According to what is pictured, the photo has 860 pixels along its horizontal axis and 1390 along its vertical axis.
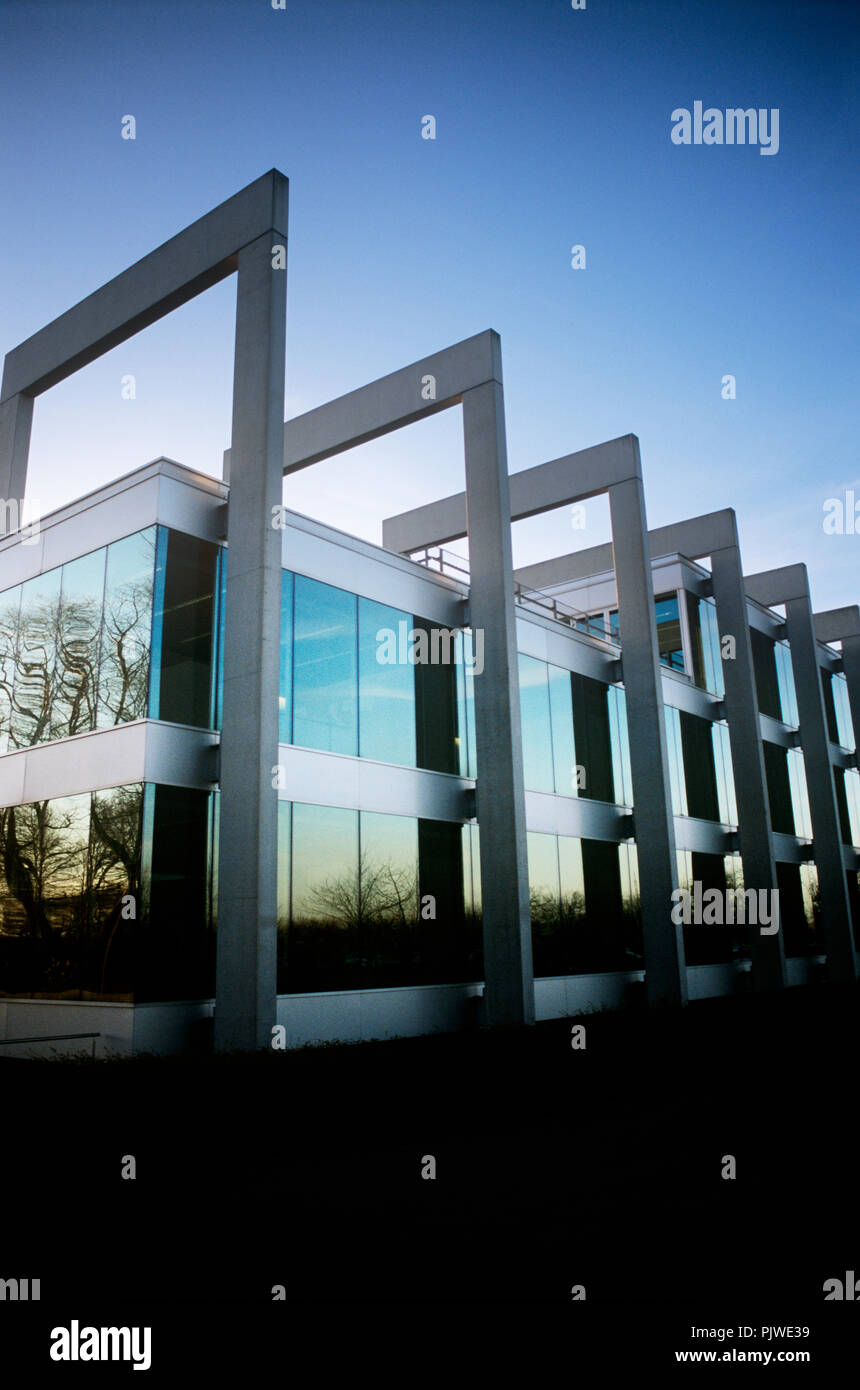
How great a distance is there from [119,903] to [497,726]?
8442 mm

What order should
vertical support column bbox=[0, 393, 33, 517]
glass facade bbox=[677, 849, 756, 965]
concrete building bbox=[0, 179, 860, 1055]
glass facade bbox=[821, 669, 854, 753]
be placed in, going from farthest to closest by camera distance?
1. glass facade bbox=[821, 669, 854, 753]
2. glass facade bbox=[677, 849, 756, 965]
3. vertical support column bbox=[0, 393, 33, 517]
4. concrete building bbox=[0, 179, 860, 1055]

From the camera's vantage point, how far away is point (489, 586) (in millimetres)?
20562

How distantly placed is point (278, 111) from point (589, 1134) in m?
15.2

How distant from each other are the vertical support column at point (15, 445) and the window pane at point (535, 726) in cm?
1189

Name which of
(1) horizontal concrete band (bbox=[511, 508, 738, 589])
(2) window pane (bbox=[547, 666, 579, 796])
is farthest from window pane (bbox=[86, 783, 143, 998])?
(1) horizontal concrete band (bbox=[511, 508, 738, 589])

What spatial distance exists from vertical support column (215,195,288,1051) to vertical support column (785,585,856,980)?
1053 inches

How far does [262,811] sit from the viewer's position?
14.3 meters

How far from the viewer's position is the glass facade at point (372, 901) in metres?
16.2

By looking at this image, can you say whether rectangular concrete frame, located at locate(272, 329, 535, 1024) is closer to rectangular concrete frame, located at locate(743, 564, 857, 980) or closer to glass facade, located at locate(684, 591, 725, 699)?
glass facade, located at locate(684, 591, 725, 699)

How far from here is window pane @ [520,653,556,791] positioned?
2311cm

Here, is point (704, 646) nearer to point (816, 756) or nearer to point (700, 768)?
point (700, 768)

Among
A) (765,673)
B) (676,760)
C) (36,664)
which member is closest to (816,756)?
(765,673)
